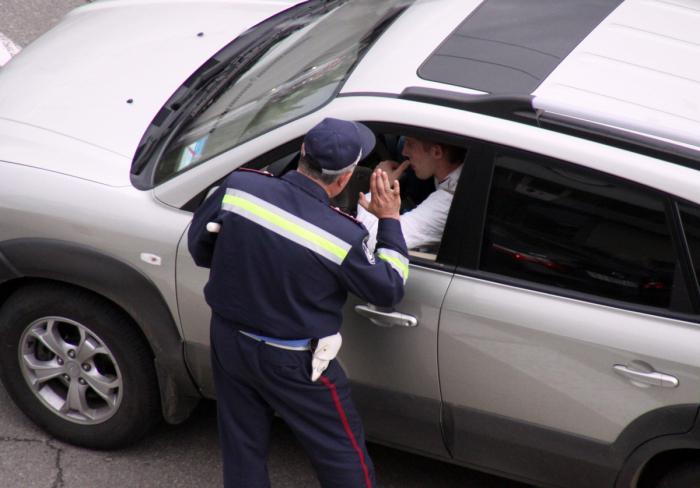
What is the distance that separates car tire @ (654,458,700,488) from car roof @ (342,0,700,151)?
1.02 metres

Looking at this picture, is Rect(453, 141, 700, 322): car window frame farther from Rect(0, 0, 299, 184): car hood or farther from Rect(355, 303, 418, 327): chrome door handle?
Rect(0, 0, 299, 184): car hood

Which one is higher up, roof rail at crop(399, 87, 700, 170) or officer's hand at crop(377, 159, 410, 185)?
roof rail at crop(399, 87, 700, 170)

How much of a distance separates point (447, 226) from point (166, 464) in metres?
1.64

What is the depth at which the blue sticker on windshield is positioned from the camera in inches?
149

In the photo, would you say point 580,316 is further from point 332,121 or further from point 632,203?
point 332,121

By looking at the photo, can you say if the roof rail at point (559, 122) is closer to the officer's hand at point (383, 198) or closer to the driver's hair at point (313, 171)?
the officer's hand at point (383, 198)

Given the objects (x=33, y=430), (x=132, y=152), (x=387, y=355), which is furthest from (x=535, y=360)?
(x=33, y=430)

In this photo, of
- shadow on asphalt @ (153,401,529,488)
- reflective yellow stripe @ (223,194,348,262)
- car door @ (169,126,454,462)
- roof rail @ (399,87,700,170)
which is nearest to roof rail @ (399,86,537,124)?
roof rail @ (399,87,700,170)

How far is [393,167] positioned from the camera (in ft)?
12.5

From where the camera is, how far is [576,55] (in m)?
3.62

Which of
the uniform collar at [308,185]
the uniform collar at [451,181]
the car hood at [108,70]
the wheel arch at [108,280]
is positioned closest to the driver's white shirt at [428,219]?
the uniform collar at [451,181]

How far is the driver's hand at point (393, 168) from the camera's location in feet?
12.3

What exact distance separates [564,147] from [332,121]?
28.1 inches

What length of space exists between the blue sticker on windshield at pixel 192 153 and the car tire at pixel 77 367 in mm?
602
